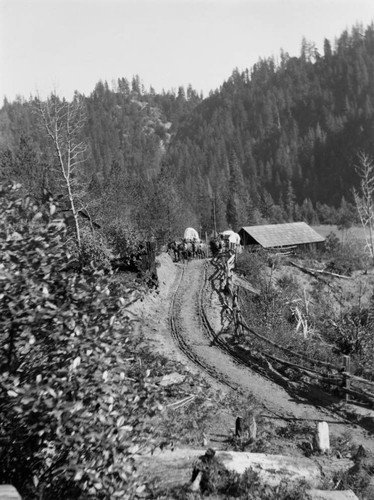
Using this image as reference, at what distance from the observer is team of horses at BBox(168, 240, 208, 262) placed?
34438 mm

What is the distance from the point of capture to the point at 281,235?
1702 inches

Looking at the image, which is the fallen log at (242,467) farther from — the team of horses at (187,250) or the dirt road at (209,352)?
the team of horses at (187,250)

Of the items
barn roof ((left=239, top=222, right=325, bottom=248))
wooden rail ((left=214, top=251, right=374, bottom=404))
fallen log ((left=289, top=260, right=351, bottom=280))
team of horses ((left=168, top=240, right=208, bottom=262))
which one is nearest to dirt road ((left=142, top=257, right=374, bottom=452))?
wooden rail ((left=214, top=251, right=374, bottom=404))

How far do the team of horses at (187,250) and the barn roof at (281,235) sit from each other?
5.77m

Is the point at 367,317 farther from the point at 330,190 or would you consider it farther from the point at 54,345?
the point at 330,190

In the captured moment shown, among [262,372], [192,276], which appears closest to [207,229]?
[192,276]

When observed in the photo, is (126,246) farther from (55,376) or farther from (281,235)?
(55,376)

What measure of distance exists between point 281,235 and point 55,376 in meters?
40.2

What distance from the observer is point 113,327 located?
4883mm

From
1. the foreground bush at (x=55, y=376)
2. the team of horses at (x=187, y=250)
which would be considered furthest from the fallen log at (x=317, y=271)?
the foreground bush at (x=55, y=376)

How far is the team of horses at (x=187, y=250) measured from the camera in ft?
113

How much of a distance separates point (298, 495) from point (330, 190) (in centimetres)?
14825

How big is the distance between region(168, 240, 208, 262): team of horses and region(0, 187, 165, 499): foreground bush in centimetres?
2895

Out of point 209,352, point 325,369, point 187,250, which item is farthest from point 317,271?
point 209,352
